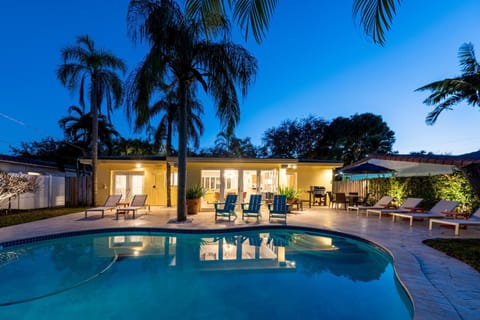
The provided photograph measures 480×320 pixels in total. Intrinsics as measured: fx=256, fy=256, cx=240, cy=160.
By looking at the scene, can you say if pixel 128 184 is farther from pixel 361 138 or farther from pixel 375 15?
pixel 361 138

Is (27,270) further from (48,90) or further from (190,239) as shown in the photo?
(48,90)

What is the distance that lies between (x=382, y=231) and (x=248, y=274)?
16.1ft

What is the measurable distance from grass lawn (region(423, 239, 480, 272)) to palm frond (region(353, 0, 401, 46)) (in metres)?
5.24

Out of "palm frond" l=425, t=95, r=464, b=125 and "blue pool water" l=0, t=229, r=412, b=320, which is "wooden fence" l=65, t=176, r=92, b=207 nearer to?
"blue pool water" l=0, t=229, r=412, b=320

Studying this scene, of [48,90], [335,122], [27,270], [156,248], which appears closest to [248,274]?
[156,248]

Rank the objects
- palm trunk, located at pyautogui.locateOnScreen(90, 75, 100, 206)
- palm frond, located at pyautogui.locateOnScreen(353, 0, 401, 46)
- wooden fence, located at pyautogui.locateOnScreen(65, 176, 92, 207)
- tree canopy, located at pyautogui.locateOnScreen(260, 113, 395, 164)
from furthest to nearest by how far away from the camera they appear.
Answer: tree canopy, located at pyautogui.locateOnScreen(260, 113, 395, 164), wooden fence, located at pyautogui.locateOnScreen(65, 176, 92, 207), palm trunk, located at pyautogui.locateOnScreen(90, 75, 100, 206), palm frond, located at pyautogui.locateOnScreen(353, 0, 401, 46)

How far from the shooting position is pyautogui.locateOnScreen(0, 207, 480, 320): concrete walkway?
10.3 ft

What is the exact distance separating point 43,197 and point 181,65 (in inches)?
389

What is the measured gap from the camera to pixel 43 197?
12.5m

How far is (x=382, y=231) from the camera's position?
25.2 feet

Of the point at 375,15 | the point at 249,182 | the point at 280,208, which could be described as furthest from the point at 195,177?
the point at 375,15

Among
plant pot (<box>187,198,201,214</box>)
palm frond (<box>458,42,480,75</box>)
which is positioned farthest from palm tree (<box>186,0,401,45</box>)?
palm frond (<box>458,42,480,75</box>)

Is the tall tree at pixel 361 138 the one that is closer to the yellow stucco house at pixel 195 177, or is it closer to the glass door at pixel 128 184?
the yellow stucco house at pixel 195 177

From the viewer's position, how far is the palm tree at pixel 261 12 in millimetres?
1160
